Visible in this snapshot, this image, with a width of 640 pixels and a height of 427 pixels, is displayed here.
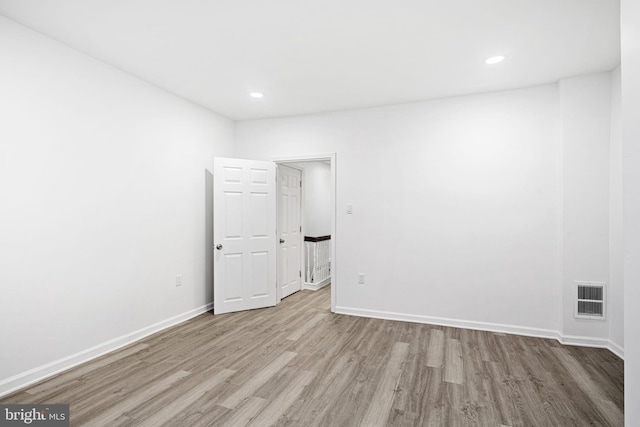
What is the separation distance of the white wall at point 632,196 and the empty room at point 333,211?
0.02 m

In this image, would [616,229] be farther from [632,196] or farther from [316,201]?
[316,201]

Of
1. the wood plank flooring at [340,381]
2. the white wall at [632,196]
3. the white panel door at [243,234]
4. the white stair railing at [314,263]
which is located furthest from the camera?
the white stair railing at [314,263]

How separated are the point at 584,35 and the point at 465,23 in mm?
1002

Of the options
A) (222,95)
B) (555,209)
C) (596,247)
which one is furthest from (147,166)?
(596,247)

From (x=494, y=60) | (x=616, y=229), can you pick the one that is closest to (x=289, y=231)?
(x=494, y=60)

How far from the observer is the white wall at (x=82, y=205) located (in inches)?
93.4

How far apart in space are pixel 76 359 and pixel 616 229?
16.3ft

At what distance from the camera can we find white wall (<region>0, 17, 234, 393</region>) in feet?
7.78

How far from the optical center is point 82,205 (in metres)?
2.82

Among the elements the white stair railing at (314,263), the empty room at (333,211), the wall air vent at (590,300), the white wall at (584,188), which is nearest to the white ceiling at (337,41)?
the empty room at (333,211)

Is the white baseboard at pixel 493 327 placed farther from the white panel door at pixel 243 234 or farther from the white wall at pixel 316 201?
the white wall at pixel 316 201

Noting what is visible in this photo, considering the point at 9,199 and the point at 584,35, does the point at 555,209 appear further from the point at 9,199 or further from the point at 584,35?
the point at 9,199

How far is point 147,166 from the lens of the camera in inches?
137

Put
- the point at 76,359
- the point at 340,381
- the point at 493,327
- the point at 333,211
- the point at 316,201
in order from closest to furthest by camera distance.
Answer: the point at 340,381 < the point at 76,359 < the point at 493,327 < the point at 333,211 < the point at 316,201
